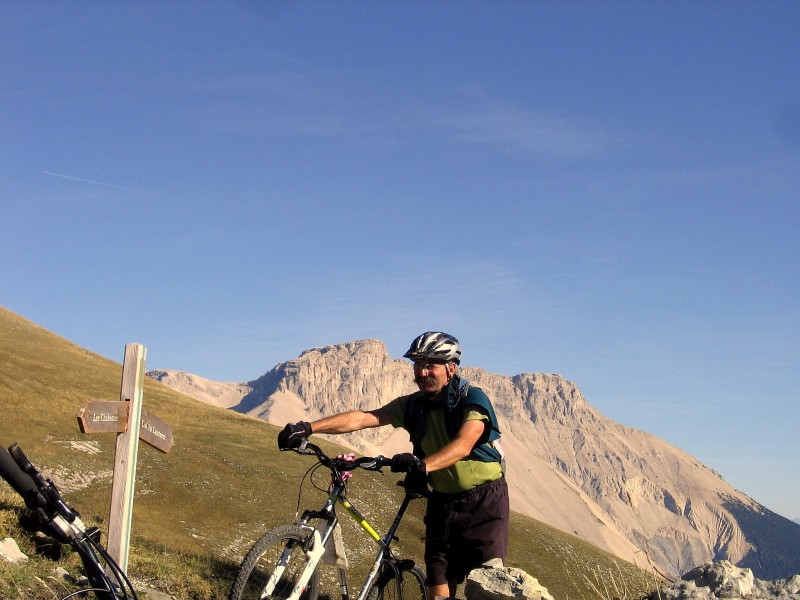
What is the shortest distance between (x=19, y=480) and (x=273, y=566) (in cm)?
171

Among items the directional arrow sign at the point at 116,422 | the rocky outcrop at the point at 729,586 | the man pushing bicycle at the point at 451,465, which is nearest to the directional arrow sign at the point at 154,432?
the directional arrow sign at the point at 116,422

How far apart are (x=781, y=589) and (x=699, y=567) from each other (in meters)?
0.71

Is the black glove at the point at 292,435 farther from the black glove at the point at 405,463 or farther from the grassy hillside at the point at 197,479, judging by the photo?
the grassy hillside at the point at 197,479

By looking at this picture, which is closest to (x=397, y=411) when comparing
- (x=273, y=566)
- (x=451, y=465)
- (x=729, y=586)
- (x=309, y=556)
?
(x=451, y=465)

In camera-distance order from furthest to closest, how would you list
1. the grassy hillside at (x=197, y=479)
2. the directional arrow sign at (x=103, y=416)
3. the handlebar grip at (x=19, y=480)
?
the grassy hillside at (x=197, y=479) → the directional arrow sign at (x=103, y=416) → the handlebar grip at (x=19, y=480)

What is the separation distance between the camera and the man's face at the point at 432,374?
7359 millimetres

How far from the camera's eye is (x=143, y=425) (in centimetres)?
1009

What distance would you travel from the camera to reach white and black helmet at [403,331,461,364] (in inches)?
289

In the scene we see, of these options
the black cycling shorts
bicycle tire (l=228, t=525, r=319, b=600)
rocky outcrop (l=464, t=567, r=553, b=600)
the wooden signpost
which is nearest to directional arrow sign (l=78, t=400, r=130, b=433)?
the wooden signpost

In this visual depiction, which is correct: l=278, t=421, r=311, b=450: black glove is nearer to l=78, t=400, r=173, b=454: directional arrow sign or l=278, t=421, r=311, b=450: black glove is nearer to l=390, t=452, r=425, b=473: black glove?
l=390, t=452, r=425, b=473: black glove

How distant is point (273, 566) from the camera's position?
5.80m

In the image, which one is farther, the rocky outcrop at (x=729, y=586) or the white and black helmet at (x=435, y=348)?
the white and black helmet at (x=435, y=348)

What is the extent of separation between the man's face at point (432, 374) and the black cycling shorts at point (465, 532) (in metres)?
0.97

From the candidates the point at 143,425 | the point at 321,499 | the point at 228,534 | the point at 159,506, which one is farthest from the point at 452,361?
the point at 321,499
